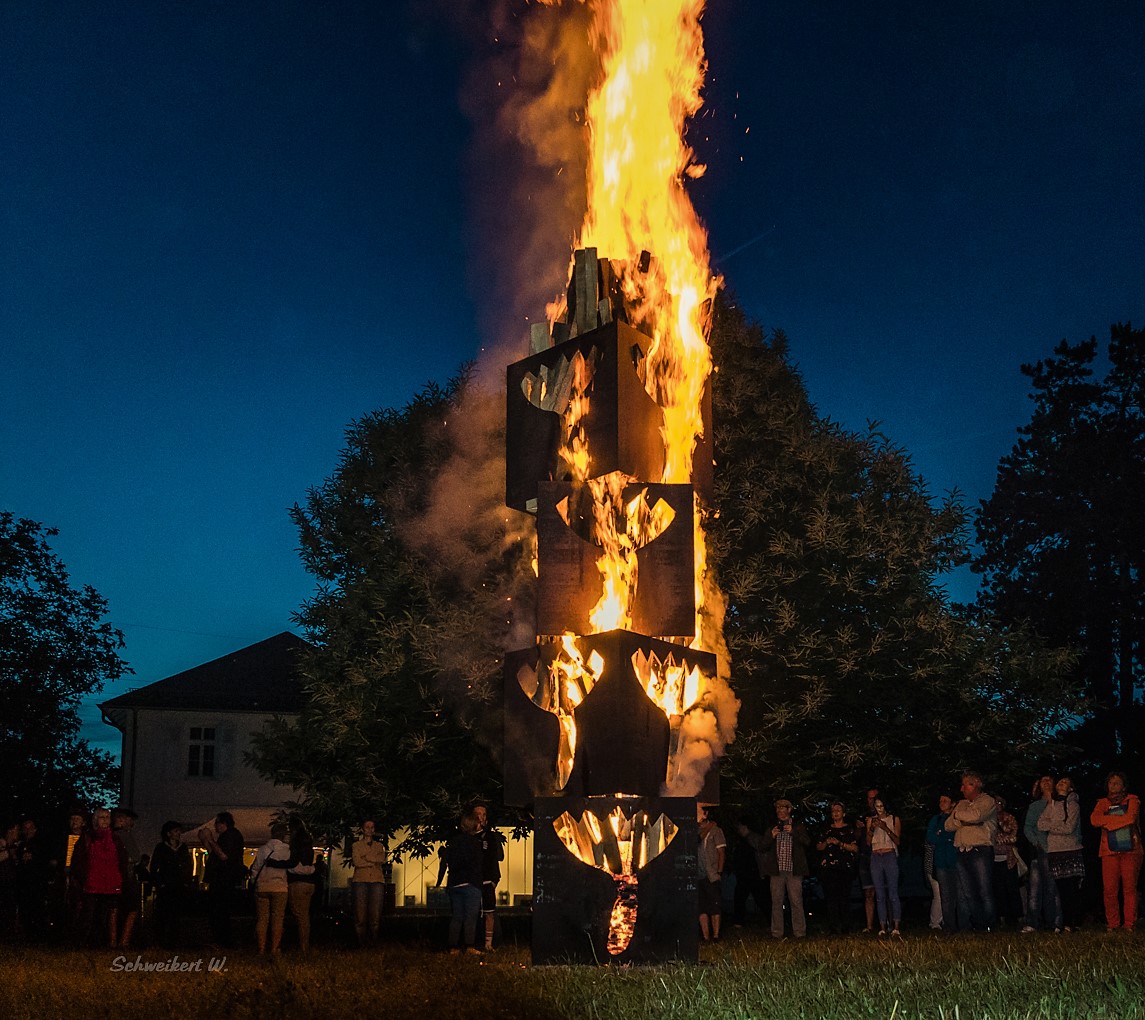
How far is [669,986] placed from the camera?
8.42 meters

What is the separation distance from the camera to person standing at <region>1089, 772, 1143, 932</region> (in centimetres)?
1323

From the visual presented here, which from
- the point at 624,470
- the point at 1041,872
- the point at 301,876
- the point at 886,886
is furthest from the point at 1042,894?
the point at 301,876

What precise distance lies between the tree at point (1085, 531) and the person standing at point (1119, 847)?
65.5 ft

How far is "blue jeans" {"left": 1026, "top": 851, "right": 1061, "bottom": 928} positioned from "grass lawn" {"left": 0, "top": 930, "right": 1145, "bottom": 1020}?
2.02 metres

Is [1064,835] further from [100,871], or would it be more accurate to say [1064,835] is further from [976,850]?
[100,871]

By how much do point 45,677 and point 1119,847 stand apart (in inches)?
1360

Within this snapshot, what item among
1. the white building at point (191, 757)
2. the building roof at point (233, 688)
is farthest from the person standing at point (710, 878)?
the building roof at point (233, 688)

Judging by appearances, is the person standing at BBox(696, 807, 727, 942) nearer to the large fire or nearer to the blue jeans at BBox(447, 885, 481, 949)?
the blue jeans at BBox(447, 885, 481, 949)

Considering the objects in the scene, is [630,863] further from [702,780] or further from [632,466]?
[632,466]

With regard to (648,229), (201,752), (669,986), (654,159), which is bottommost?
(669,986)

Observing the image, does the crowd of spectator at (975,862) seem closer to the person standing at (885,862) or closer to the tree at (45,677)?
the person standing at (885,862)

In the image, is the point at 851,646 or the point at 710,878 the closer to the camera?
the point at 710,878

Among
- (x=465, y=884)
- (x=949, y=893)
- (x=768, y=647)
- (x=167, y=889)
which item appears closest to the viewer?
(x=465, y=884)

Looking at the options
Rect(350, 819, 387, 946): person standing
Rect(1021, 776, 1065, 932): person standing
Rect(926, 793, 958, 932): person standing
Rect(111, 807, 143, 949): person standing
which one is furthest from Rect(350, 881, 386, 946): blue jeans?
Rect(1021, 776, 1065, 932): person standing
